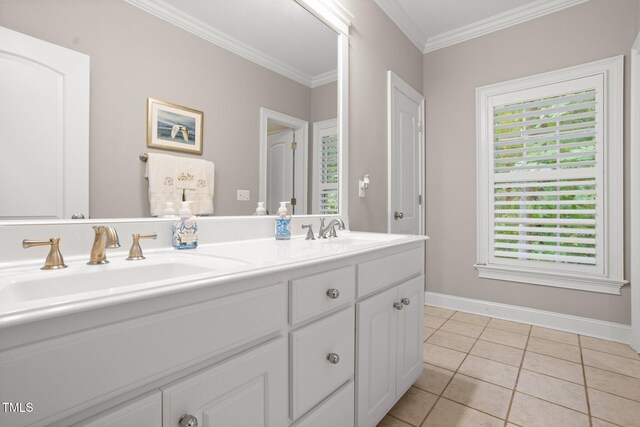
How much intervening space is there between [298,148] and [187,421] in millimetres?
1363

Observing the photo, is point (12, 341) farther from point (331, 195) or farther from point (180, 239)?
point (331, 195)

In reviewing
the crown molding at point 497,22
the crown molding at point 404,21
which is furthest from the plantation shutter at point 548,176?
the crown molding at point 404,21

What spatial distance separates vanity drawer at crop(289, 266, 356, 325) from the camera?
0.88 metres

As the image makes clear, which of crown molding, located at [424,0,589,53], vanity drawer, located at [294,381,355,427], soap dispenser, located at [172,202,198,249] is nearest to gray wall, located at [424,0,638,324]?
crown molding, located at [424,0,589,53]

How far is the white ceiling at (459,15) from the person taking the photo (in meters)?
2.53

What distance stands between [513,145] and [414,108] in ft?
3.02

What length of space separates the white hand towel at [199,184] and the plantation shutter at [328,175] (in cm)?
75

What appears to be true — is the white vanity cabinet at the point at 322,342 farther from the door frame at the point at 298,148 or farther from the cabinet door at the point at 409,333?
the door frame at the point at 298,148

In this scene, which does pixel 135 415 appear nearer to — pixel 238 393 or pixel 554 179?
pixel 238 393

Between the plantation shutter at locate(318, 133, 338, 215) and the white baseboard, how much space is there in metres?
1.77

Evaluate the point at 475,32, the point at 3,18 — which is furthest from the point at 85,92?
the point at 475,32

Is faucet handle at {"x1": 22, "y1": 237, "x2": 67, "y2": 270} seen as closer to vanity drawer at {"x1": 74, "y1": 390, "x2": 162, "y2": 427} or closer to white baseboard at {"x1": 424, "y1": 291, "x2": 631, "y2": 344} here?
vanity drawer at {"x1": 74, "y1": 390, "x2": 162, "y2": 427}

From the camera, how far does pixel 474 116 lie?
2.88 meters

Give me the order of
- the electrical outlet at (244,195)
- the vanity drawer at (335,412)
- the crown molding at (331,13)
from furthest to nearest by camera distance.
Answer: the crown molding at (331,13) < the electrical outlet at (244,195) < the vanity drawer at (335,412)
